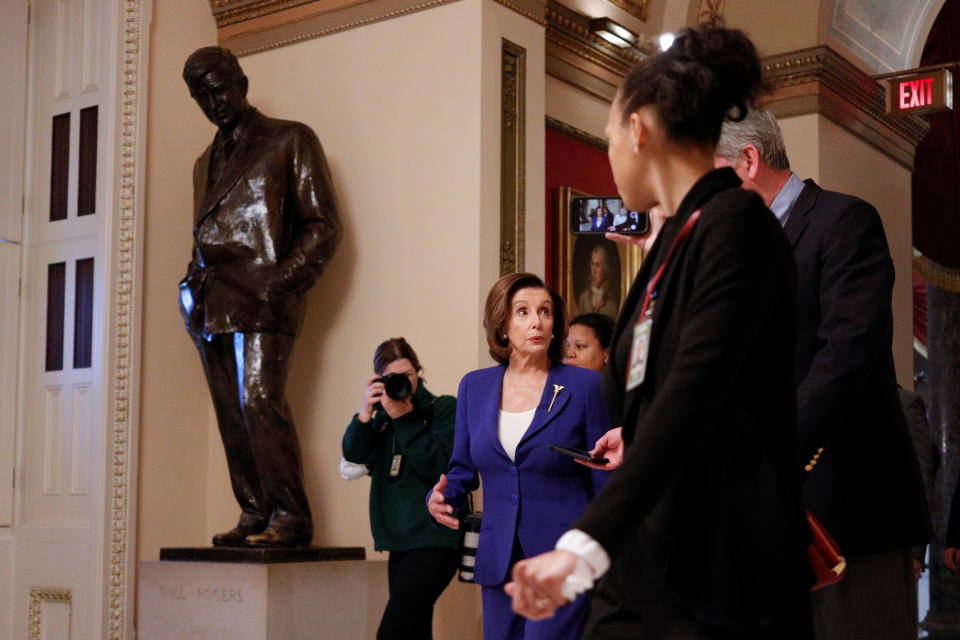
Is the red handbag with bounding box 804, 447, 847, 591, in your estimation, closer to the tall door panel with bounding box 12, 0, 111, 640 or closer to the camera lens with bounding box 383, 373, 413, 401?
the camera lens with bounding box 383, 373, 413, 401

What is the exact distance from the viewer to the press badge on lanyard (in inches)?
70.5

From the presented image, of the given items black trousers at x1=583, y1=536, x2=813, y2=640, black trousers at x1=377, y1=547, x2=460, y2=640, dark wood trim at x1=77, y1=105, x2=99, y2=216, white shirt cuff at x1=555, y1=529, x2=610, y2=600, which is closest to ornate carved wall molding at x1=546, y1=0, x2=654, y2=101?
dark wood trim at x1=77, y1=105, x2=99, y2=216

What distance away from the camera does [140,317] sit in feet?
21.8

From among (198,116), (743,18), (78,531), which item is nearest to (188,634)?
(78,531)

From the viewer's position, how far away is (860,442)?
255 centimetres

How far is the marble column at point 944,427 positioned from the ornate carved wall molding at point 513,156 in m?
6.42

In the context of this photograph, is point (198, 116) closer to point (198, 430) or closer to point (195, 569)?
point (198, 430)

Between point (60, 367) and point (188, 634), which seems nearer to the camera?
point (188, 634)

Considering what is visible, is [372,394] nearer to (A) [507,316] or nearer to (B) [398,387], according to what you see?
(B) [398,387]

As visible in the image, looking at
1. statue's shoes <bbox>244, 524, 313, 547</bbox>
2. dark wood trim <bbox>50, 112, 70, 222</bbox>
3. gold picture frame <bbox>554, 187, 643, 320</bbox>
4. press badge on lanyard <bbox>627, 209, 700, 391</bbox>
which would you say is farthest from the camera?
gold picture frame <bbox>554, 187, 643, 320</bbox>

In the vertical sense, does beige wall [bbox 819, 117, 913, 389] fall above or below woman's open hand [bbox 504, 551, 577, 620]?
above

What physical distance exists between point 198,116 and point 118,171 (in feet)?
2.17

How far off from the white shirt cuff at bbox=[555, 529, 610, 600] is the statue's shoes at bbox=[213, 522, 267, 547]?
4670 millimetres

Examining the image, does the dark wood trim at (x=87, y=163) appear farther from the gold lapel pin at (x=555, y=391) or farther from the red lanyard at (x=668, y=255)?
the red lanyard at (x=668, y=255)
